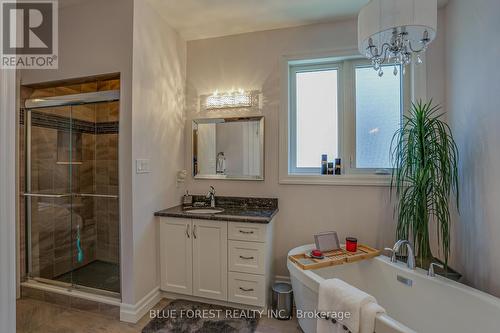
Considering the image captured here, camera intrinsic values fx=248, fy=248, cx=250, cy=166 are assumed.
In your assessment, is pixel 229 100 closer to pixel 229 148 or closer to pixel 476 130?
pixel 229 148

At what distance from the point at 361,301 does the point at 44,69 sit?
3.25 m

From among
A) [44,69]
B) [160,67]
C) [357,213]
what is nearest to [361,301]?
[357,213]

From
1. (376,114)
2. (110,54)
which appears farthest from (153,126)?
(376,114)

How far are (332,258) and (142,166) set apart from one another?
5.86 ft

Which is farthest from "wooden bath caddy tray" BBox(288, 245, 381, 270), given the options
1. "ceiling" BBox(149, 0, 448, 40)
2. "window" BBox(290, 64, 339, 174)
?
"ceiling" BBox(149, 0, 448, 40)

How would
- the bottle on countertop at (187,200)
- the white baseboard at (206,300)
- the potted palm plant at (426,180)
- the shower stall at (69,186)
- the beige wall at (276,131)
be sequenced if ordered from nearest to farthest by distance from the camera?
the potted palm plant at (426,180) → the white baseboard at (206,300) → the beige wall at (276,131) → the shower stall at (69,186) → the bottle on countertop at (187,200)

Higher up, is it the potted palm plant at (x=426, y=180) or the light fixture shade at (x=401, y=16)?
the light fixture shade at (x=401, y=16)

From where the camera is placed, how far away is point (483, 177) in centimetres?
169

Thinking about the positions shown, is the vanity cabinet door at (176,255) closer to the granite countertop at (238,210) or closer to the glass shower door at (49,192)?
the granite countertop at (238,210)

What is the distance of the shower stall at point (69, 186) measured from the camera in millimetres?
2514

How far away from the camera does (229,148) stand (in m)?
2.77

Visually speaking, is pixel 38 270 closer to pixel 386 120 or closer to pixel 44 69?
pixel 44 69

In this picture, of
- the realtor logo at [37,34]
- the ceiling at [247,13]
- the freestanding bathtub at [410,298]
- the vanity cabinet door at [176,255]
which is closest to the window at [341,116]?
the ceiling at [247,13]

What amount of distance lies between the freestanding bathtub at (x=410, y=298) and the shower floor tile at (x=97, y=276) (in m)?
1.70
